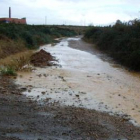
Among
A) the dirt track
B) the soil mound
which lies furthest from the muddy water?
the soil mound

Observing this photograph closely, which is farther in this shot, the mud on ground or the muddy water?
the muddy water

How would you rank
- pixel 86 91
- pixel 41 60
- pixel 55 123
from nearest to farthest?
1. pixel 55 123
2. pixel 86 91
3. pixel 41 60

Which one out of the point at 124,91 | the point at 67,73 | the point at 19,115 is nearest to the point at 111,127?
the point at 19,115

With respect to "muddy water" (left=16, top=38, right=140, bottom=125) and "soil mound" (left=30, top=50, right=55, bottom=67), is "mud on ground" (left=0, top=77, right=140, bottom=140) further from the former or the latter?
"soil mound" (left=30, top=50, right=55, bottom=67)

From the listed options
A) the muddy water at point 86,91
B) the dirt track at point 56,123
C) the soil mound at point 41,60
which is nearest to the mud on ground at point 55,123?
the dirt track at point 56,123

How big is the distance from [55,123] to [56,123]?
0.07 feet

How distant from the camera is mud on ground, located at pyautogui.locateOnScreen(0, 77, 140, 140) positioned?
579cm

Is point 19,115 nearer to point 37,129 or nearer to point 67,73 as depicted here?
point 37,129

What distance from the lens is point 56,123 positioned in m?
6.51

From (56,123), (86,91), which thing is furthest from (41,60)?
(56,123)

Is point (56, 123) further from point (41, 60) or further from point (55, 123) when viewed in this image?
point (41, 60)

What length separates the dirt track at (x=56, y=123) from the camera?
579 centimetres

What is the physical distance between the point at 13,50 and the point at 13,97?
1583 cm

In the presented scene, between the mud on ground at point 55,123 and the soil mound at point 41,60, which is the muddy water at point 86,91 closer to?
the mud on ground at point 55,123
